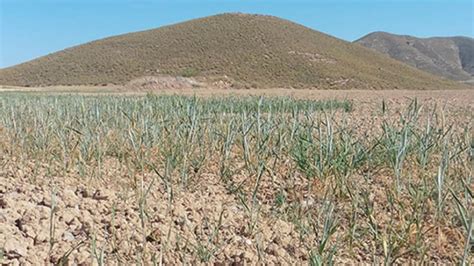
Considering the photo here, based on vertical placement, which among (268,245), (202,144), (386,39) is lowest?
(268,245)

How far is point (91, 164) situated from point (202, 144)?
0.80 meters

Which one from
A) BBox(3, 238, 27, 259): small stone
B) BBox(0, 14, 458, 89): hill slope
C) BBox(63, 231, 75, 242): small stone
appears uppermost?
BBox(0, 14, 458, 89): hill slope

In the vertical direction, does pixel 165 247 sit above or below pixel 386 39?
below

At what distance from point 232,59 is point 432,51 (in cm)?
10925

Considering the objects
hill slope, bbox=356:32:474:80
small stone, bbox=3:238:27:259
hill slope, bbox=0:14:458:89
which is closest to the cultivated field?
small stone, bbox=3:238:27:259

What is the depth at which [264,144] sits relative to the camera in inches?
120

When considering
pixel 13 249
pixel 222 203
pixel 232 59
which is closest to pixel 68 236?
pixel 13 249

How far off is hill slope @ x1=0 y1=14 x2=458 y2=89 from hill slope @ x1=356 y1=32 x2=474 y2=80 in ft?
221

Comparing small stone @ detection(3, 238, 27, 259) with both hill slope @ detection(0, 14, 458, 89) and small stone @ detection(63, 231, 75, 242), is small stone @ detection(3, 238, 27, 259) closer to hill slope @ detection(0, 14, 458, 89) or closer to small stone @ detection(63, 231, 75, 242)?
small stone @ detection(63, 231, 75, 242)

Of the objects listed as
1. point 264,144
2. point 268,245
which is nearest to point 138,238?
point 268,245

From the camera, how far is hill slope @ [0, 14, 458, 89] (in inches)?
1986

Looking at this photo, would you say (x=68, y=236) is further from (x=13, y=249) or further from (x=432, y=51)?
(x=432, y=51)

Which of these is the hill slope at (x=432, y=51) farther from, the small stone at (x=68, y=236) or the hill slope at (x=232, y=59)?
the small stone at (x=68, y=236)

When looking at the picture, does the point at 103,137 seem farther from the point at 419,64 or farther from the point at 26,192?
the point at 419,64
